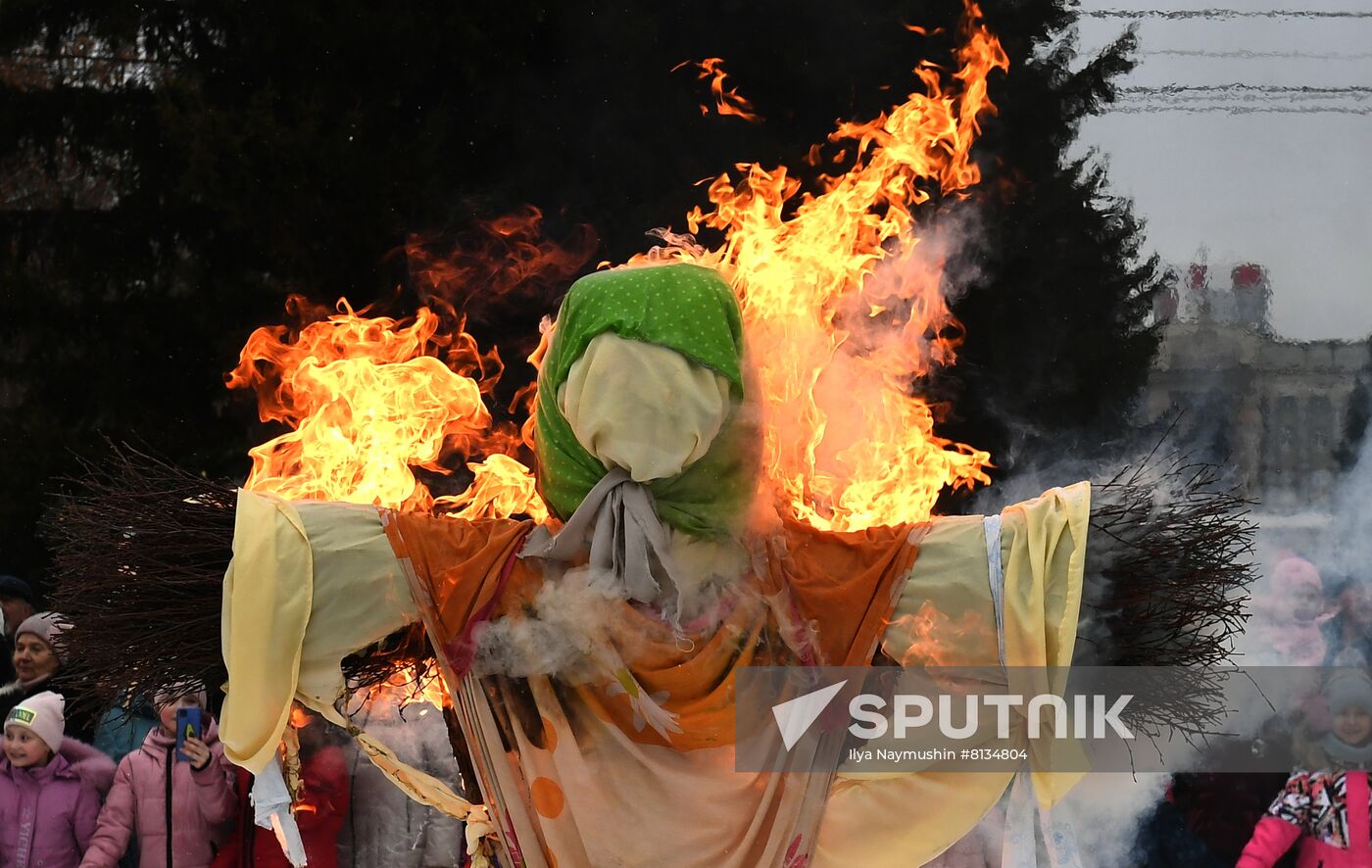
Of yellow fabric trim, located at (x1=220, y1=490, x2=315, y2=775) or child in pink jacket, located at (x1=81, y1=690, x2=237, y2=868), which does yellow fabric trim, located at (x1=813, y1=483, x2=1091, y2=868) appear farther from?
child in pink jacket, located at (x1=81, y1=690, x2=237, y2=868)

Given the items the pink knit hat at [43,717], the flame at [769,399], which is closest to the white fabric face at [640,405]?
the flame at [769,399]

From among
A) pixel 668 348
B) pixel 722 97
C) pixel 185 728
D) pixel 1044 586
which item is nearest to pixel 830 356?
pixel 668 348

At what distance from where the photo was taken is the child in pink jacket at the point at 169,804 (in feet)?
18.0

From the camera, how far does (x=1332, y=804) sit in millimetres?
5602

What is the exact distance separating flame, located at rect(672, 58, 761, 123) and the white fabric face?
4.20 metres

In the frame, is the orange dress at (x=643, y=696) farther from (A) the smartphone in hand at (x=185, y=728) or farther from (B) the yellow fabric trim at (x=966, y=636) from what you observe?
(A) the smartphone in hand at (x=185, y=728)

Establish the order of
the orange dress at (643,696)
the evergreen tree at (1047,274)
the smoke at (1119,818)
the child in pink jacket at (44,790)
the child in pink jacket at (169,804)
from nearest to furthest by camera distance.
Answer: the orange dress at (643,696), the child in pink jacket at (169,804), the child in pink jacket at (44,790), the smoke at (1119,818), the evergreen tree at (1047,274)

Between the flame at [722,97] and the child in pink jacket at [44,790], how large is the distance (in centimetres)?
392

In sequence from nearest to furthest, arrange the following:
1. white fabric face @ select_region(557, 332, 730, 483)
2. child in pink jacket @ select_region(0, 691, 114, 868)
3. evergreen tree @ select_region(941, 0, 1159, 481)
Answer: white fabric face @ select_region(557, 332, 730, 483), child in pink jacket @ select_region(0, 691, 114, 868), evergreen tree @ select_region(941, 0, 1159, 481)

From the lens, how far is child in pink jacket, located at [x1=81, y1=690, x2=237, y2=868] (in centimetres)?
547

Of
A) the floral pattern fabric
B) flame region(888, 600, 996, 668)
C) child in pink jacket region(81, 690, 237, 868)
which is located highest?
flame region(888, 600, 996, 668)

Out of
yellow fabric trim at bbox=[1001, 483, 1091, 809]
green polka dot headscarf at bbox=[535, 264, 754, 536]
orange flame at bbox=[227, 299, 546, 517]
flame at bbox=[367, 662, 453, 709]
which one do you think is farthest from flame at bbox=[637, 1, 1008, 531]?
flame at bbox=[367, 662, 453, 709]

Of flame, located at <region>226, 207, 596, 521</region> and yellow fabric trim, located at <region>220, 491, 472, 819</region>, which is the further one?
flame, located at <region>226, 207, 596, 521</region>

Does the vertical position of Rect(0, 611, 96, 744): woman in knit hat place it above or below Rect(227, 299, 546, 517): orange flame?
below
